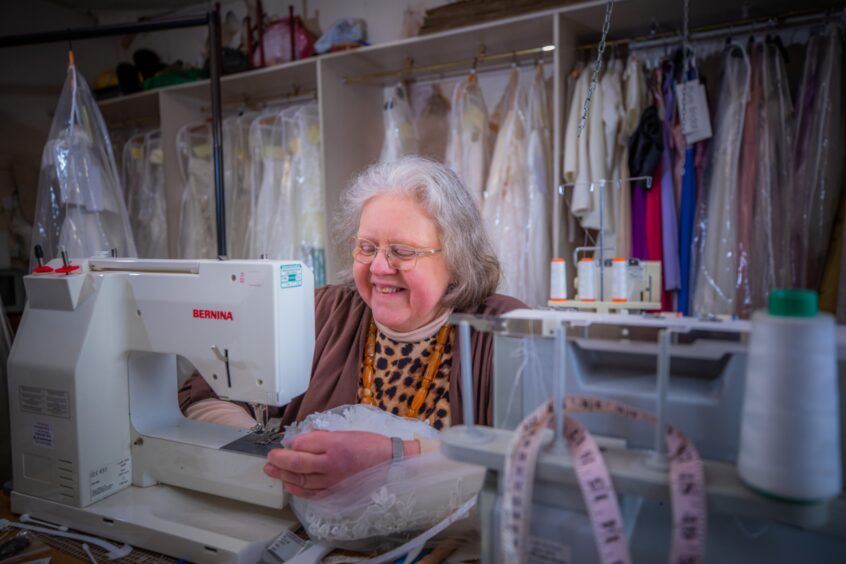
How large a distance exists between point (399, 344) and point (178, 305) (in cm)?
57

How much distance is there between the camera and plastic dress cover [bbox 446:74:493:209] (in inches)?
101

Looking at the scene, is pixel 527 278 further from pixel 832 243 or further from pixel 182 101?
pixel 182 101

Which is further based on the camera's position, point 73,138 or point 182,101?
point 182,101

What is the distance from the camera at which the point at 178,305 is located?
108 centimetres

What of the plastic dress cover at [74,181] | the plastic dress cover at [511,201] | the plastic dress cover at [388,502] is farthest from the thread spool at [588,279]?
the plastic dress cover at [74,181]

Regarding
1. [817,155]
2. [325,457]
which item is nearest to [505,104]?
[817,155]

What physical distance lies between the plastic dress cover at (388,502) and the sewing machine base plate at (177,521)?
111mm

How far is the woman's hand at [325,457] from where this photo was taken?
87 cm

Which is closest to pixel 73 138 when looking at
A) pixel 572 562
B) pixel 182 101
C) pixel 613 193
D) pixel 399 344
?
pixel 182 101

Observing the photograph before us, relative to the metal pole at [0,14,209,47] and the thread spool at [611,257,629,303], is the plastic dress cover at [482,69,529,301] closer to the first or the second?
the thread spool at [611,257,629,303]

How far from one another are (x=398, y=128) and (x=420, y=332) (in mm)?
1622

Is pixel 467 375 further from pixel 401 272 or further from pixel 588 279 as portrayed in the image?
pixel 588 279

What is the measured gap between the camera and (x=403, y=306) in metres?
1.40

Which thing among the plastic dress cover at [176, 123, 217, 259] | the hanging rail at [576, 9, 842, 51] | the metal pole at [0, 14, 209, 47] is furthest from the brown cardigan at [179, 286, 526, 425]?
the plastic dress cover at [176, 123, 217, 259]
